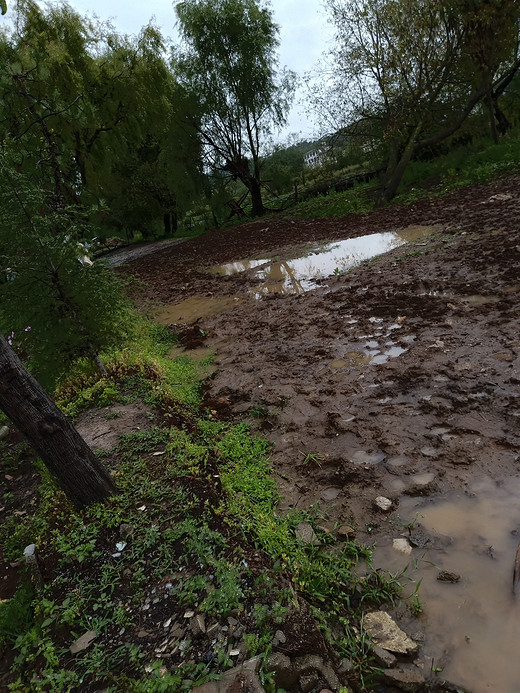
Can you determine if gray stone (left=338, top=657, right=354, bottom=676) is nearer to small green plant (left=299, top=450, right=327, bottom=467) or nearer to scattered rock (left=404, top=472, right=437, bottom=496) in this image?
A: scattered rock (left=404, top=472, right=437, bottom=496)

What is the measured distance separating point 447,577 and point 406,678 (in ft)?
1.88

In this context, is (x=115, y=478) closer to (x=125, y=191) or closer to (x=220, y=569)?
(x=220, y=569)

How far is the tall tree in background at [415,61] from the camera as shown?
13586 mm

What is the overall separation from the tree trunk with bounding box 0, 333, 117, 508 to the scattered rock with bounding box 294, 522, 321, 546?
1351mm

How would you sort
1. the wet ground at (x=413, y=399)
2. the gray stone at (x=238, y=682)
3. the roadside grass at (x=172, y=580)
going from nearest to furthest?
the gray stone at (x=238, y=682), the roadside grass at (x=172, y=580), the wet ground at (x=413, y=399)

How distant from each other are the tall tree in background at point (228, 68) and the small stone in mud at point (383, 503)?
21901 mm

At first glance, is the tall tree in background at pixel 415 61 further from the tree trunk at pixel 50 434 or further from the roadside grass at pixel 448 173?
the tree trunk at pixel 50 434

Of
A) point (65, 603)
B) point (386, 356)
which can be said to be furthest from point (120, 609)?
point (386, 356)

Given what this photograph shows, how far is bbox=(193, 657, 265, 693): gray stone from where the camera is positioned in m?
1.73

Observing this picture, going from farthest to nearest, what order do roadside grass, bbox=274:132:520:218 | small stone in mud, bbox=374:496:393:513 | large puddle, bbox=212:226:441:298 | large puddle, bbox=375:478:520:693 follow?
roadside grass, bbox=274:132:520:218, large puddle, bbox=212:226:441:298, small stone in mud, bbox=374:496:393:513, large puddle, bbox=375:478:520:693

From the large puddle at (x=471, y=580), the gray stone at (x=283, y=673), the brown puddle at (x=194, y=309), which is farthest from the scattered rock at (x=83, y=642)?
the brown puddle at (x=194, y=309)

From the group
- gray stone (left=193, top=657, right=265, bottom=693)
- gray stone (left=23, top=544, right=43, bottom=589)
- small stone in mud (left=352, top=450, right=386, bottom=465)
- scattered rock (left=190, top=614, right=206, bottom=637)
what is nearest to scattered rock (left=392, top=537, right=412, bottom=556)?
small stone in mud (left=352, top=450, right=386, bottom=465)

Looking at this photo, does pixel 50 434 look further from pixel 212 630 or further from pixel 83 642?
pixel 212 630

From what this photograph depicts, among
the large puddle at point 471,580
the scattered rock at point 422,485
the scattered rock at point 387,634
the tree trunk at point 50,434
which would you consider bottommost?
the large puddle at point 471,580
